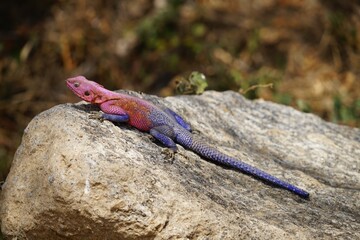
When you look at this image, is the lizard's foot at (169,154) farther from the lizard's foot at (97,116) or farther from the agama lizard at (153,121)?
the lizard's foot at (97,116)

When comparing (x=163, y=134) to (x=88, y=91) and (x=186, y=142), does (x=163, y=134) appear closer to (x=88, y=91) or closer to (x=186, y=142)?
(x=186, y=142)

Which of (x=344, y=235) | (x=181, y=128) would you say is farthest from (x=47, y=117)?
(x=344, y=235)

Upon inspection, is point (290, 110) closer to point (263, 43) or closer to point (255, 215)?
point (255, 215)

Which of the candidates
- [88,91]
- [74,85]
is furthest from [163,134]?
[74,85]

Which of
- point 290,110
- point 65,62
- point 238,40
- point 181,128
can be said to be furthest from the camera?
point 238,40

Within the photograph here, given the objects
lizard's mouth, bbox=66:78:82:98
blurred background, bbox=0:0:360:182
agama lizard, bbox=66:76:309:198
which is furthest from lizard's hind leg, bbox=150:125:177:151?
blurred background, bbox=0:0:360:182

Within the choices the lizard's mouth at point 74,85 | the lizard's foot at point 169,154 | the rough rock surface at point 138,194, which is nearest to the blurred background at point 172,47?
the lizard's mouth at point 74,85

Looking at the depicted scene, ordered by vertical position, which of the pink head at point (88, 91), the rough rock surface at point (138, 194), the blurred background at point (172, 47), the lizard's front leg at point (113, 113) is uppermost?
the pink head at point (88, 91)

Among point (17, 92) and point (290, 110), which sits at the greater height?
point (290, 110)
